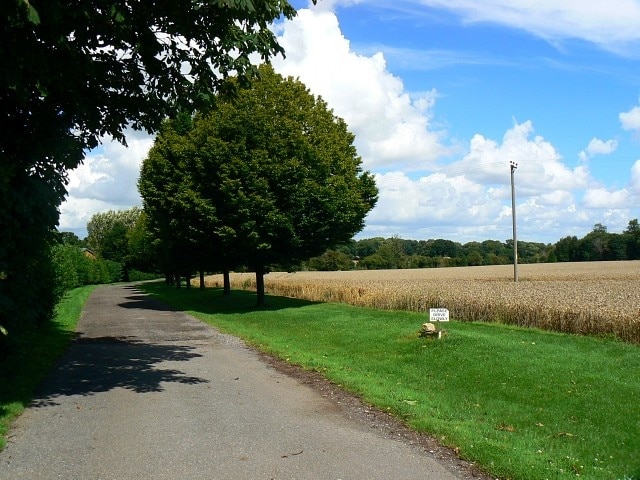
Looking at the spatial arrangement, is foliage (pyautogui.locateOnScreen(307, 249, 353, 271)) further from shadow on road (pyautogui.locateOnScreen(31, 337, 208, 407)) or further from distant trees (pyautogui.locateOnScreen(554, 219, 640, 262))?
shadow on road (pyautogui.locateOnScreen(31, 337, 208, 407))

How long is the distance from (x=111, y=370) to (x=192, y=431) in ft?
16.6

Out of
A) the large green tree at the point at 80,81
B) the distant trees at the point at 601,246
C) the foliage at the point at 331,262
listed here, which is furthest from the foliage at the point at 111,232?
the large green tree at the point at 80,81

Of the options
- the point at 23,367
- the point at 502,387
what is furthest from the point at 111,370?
the point at 502,387

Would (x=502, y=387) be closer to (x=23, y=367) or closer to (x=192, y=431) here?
(x=192, y=431)


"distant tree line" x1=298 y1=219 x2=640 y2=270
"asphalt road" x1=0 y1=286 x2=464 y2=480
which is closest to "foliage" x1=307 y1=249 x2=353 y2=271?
"distant tree line" x1=298 y1=219 x2=640 y2=270

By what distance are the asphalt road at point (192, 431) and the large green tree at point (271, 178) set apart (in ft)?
41.3

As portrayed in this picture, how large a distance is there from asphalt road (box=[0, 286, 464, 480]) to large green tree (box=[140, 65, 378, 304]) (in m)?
12.6

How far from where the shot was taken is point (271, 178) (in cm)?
2470

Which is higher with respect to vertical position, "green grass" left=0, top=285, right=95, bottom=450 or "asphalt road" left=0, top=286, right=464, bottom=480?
"green grass" left=0, top=285, right=95, bottom=450

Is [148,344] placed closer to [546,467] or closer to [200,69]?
[200,69]

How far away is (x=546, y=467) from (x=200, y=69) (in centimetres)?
767

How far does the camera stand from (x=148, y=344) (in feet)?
51.9

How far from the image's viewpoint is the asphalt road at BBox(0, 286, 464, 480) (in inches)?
227

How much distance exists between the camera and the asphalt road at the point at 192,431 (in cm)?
578
